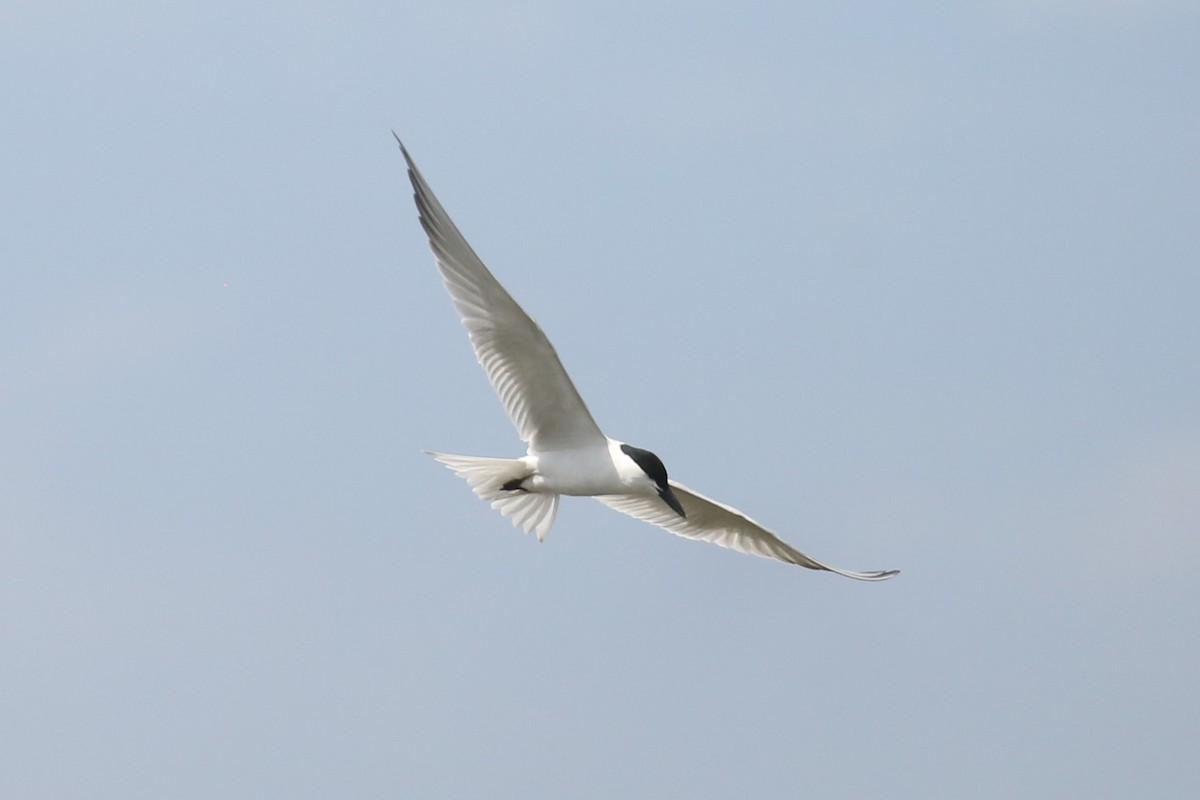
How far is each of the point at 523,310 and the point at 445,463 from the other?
4.25 feet

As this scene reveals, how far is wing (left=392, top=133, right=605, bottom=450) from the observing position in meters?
9.81

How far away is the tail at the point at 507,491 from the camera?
34.7 feet

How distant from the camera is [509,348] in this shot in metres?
10.3

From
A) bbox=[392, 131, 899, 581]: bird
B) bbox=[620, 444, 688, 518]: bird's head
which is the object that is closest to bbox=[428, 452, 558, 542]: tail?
bbox=[392, 131, 899, 581]: bird

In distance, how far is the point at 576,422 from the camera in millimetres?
10508

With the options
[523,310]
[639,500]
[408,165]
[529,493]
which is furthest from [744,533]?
[408,165]

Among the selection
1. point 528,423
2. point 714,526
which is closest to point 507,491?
point 528,423

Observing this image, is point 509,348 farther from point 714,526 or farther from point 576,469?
point 714,526

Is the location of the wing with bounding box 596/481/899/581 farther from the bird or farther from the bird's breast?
the bird's breast

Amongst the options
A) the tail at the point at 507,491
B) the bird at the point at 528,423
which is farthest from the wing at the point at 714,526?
the tail at the point at 507,491

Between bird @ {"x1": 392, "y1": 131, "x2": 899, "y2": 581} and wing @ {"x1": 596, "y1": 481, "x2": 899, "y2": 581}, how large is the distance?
1.52 feet

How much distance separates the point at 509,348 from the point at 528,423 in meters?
0.59

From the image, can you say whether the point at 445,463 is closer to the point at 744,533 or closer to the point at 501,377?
the point at 501,377

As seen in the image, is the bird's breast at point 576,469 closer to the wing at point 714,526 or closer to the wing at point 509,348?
the wing at point 509,348
